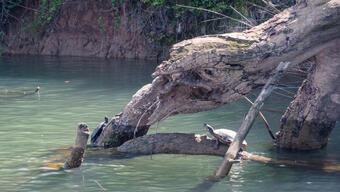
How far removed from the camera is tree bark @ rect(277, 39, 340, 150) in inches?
414

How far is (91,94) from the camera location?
1608 cm

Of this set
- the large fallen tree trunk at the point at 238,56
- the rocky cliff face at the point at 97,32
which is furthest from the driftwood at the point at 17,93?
the rocky cliff face at the point at 97,32

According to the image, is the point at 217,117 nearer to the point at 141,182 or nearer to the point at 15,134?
the point at 15,134

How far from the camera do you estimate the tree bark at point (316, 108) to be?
1051 centimetres

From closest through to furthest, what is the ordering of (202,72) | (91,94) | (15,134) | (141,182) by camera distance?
(141,182)
(202,72)
(15,134)
(91,94)

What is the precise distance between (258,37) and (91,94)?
6.48 m

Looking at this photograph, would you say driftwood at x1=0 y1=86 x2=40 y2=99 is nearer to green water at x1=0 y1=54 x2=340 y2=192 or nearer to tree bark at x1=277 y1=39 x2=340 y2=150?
green water at x1=0 y1=54 x2=340 y2=192

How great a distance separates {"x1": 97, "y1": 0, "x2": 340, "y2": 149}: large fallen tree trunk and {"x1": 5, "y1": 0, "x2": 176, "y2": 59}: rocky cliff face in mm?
11938

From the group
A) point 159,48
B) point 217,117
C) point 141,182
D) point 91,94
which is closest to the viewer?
point 141,182

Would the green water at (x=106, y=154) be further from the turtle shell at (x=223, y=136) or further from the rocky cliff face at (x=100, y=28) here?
the rocky cliff face at (x=100, y=28)

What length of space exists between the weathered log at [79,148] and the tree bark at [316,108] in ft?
9.52

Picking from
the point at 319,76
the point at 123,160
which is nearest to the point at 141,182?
the point at 123,160

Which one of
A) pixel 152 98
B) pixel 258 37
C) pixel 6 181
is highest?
pixel 258 37

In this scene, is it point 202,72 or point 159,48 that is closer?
point 202,72
